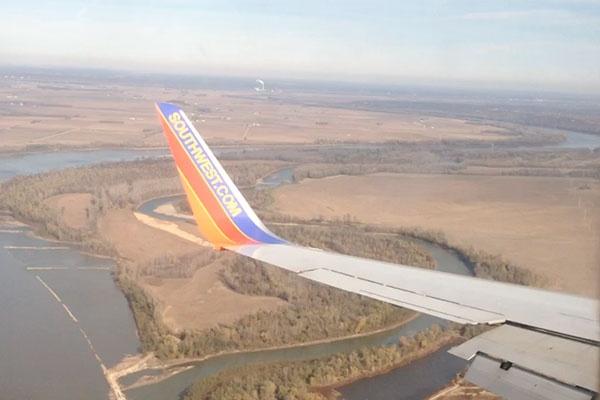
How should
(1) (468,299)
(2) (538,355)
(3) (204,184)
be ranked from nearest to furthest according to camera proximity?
(2) (538,355), (1) (468,299), (3) (204,184)

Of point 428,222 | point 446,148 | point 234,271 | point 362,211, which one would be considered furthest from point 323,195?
point 446,148

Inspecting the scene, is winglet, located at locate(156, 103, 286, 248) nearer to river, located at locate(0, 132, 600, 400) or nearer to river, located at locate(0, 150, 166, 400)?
river, located at locate(0, 132, 600, 400)

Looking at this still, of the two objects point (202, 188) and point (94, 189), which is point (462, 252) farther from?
point (94, 189)

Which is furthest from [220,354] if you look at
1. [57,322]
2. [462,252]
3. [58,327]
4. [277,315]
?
[462,252]

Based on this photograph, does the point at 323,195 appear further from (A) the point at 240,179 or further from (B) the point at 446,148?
(B) the point at 446,148

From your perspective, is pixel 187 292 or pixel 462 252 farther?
pixel 462 252

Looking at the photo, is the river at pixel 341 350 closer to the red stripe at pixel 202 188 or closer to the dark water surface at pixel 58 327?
the dark water surface at pixel 58 327

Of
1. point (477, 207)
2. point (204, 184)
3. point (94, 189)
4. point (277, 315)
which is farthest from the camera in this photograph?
point (94, 189)

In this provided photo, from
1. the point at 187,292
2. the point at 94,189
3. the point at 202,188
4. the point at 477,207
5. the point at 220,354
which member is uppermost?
the point at 202,188

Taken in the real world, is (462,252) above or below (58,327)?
above
